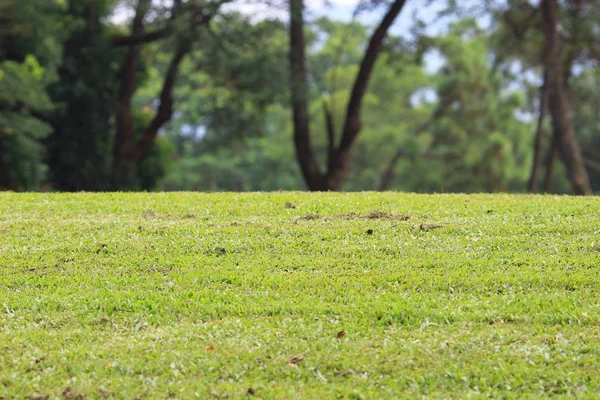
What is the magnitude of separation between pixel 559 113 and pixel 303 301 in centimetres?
2241

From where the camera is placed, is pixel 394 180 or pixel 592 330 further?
pixel 394 180

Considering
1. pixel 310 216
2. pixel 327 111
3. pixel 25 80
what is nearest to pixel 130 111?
pixel 25 80

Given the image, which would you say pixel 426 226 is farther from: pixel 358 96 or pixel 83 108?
pixel 83 108

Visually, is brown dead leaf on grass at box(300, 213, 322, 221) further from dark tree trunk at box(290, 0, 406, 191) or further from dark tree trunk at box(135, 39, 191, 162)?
dark tree trunk at box(135, 39, 191, 162)

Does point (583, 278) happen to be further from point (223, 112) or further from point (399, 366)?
point (223, 112)

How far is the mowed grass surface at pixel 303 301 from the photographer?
689cm

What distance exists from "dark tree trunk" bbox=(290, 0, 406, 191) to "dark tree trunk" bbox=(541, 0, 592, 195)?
7189mm

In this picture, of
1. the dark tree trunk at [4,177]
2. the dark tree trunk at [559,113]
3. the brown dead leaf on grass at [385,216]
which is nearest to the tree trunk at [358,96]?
the dark tree trunk at [559,113]

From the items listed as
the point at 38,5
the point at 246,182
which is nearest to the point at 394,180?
the point at 246,182

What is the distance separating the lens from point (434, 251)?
10328 millimetres

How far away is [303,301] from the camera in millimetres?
8703

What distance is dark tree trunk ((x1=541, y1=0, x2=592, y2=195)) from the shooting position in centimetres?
2767

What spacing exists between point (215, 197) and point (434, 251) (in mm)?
5152

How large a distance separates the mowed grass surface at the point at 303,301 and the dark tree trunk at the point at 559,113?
15.3 meters
